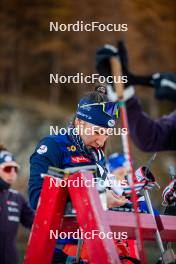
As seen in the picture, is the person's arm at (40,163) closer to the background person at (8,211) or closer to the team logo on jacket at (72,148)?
the team logo on jacket at (72,148)

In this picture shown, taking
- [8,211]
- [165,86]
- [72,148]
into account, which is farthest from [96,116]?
[8,211]

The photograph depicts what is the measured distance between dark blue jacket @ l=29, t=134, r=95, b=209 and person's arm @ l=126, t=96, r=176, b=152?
42.8 inches

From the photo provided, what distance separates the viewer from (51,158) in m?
4.27

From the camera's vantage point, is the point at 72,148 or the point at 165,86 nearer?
the point at 165,86

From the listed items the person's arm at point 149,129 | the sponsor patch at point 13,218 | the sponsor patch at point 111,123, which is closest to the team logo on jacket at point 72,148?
the sponsor patch at point 111,123

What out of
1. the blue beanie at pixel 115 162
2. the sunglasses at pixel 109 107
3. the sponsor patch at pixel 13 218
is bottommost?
the sunglasses at pixel 109 107

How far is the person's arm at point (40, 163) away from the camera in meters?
4.13

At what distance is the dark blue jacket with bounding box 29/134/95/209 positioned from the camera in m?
4.16

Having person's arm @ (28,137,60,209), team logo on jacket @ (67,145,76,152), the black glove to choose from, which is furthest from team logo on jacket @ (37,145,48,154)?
the black glove

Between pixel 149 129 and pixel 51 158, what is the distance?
1.21 meters

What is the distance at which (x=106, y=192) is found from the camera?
3.77m

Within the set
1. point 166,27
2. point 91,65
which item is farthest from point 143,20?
point 91,65

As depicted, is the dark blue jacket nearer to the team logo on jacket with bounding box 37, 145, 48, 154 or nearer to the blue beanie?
the team logo on jacket with bounding box 37, 145, 48, 154

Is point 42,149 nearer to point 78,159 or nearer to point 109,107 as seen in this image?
point 78,159
